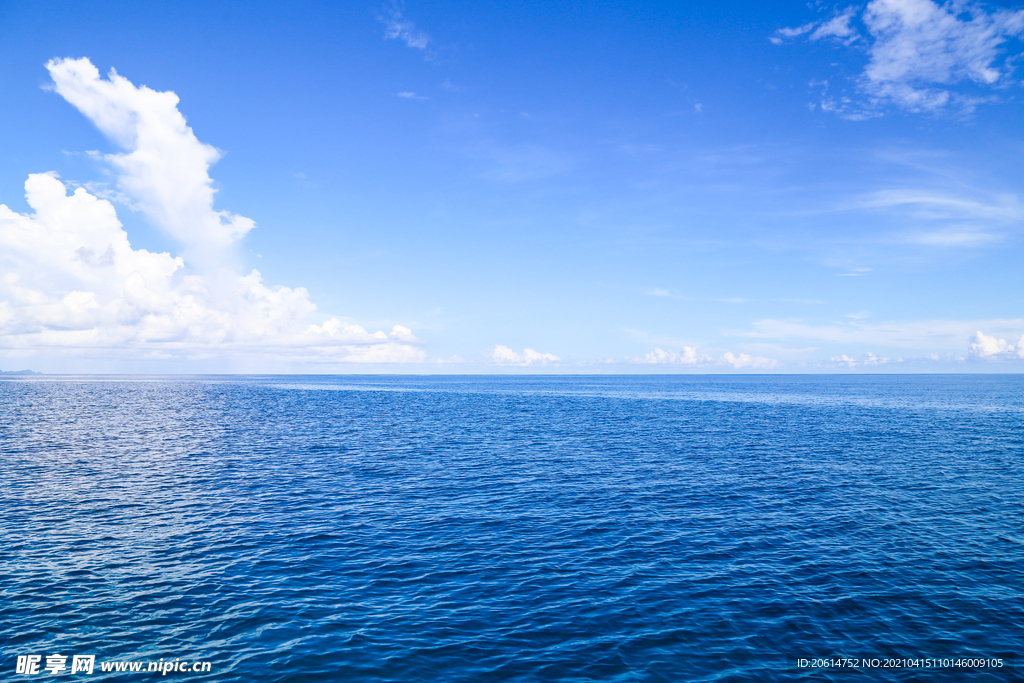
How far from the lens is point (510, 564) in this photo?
27219 mm

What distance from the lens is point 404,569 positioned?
26609 millimetres

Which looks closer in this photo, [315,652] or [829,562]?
[315,652]

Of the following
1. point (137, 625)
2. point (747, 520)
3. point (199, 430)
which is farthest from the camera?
point (199, 430)

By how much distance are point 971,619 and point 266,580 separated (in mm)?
31710

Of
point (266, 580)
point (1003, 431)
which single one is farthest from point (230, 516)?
point (1003, 431)

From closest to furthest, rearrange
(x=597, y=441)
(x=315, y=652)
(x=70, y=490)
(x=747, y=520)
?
(x=315, y=652), (x=747, y=520), (x=70, y=490), (x=597, y=441)

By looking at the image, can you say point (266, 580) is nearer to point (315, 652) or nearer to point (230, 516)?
point (315, 652)

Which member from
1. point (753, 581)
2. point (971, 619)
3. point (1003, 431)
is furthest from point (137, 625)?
point (1003, 431)

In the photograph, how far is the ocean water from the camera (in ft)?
62.7

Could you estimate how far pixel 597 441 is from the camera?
72.3m

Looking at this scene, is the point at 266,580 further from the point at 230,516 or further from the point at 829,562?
the point at 829,562

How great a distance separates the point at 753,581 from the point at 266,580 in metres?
24.0

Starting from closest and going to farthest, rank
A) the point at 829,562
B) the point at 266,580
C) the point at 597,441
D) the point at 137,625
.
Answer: the point at 137,625
the point at 266,580
the point at 829,562
the point at 597,441

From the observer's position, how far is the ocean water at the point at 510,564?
62.7 ft
